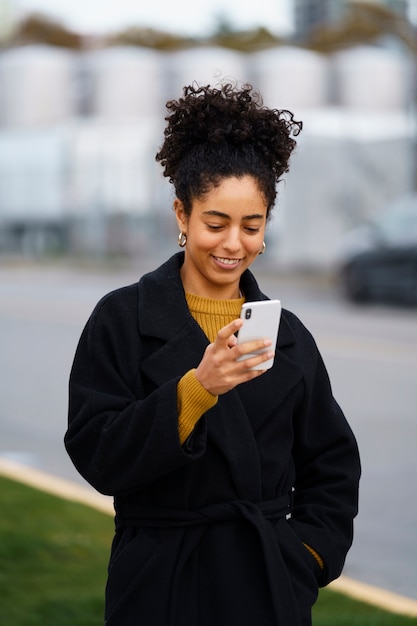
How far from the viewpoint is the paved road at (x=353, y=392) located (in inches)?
236

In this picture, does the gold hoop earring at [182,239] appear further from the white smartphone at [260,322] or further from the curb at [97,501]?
the curb at [97,501]

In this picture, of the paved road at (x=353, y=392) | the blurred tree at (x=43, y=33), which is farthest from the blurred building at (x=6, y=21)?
the paved road at (x=353, y=392)

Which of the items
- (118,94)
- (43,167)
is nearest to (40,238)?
(43,167)

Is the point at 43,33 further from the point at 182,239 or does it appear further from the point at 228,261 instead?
the point at 228,261

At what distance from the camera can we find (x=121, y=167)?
100 feet

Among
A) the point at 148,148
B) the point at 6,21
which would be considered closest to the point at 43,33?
the point at 6,21

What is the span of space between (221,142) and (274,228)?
23714 millimetres

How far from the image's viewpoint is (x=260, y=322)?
81.8 inches

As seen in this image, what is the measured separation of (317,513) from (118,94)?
52179 mm

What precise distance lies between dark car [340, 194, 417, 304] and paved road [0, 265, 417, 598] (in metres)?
0.43

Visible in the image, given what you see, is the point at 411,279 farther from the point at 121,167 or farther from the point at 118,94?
the point at 118,94

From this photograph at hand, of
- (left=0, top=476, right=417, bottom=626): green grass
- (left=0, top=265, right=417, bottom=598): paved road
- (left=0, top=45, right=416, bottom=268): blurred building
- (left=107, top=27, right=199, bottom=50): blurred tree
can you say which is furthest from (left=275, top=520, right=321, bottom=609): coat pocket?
(left=107, top=27, right=199, bottom=50): blurred tree

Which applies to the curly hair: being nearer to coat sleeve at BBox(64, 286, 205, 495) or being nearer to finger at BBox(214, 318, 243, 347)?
coat sleeve at BBox(64, 286, 205, 495)

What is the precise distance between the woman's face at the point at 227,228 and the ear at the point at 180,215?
11 millimetres
